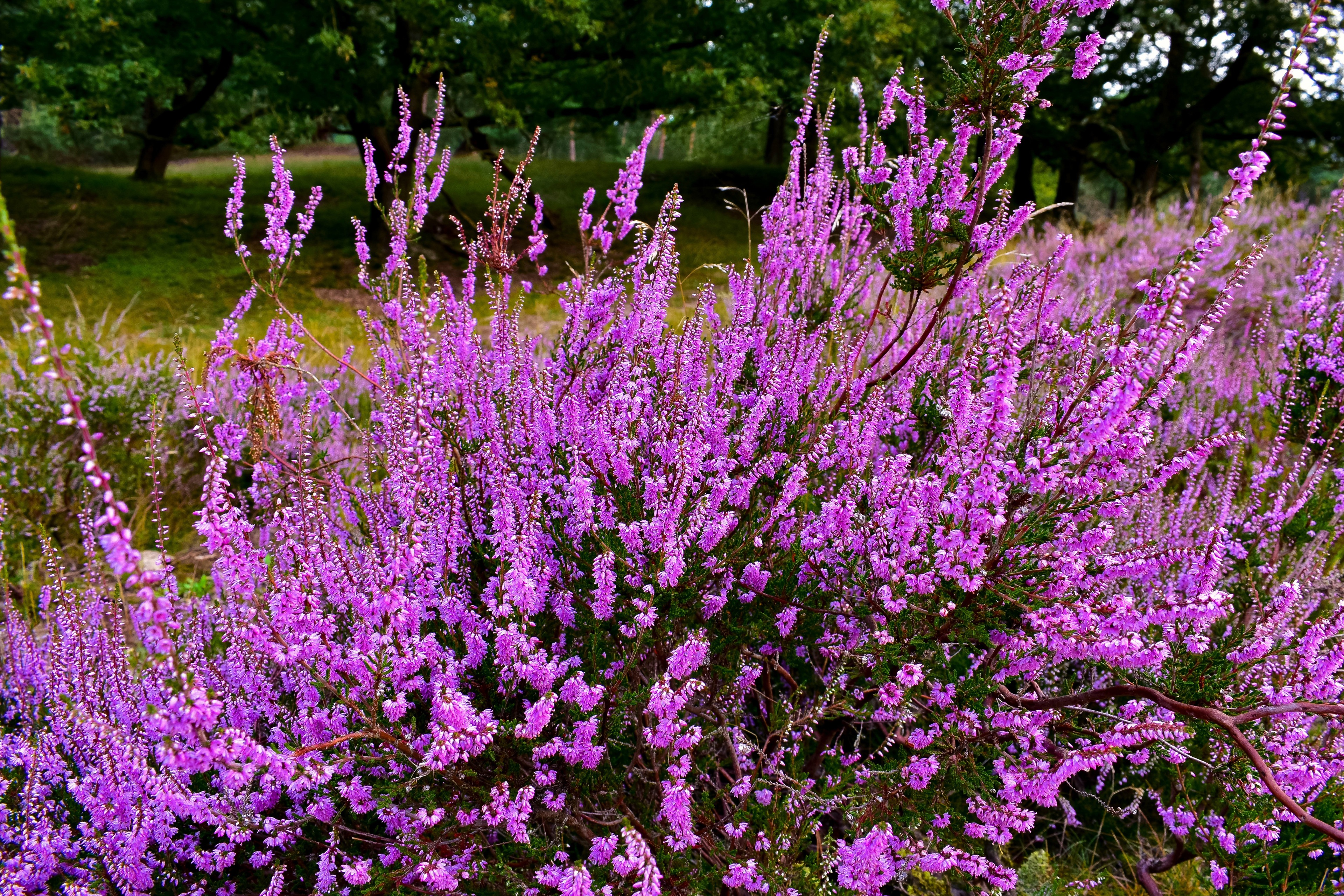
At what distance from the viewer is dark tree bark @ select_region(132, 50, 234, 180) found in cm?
1727

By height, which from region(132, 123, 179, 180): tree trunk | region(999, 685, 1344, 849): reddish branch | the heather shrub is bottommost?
the heather shrub

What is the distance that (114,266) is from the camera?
1359 centimetres

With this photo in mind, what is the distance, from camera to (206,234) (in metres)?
15.3

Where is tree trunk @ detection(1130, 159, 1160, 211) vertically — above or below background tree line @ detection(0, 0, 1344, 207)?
below

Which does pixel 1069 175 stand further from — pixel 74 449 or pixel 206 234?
pixel 74 449

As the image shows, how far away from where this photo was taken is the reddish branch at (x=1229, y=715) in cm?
147

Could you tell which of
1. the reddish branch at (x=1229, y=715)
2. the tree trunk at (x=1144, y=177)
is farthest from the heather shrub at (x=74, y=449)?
the tree trunk at (x=1144, y=177)

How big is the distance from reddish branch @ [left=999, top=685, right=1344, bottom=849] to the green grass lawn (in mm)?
7470

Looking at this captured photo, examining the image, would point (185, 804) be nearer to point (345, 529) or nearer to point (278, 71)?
point (345, 529)

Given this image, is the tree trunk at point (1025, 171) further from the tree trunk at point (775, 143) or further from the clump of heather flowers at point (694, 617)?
the clump of heather flowers at point (694, 617)

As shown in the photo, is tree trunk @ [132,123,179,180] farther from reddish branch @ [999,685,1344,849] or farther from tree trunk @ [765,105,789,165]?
reddish branch @ [999,685,1344,849]

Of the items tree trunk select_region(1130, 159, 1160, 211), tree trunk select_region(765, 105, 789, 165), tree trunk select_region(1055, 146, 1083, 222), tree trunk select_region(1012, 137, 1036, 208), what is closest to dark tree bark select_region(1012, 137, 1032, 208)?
tree trunk select_region(1012, 137, 1036, 208)

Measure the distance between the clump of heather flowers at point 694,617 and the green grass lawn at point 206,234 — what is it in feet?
19.9

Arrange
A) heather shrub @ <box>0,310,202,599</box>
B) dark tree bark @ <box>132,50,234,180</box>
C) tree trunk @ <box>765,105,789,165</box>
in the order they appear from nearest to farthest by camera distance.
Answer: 1. heather shrub @ <box>0,310,202,599</box>
2. dark tree bark @ <box>132,50,234,180</box>
3. tree trunk @ <box>765,105,789,165</box>
